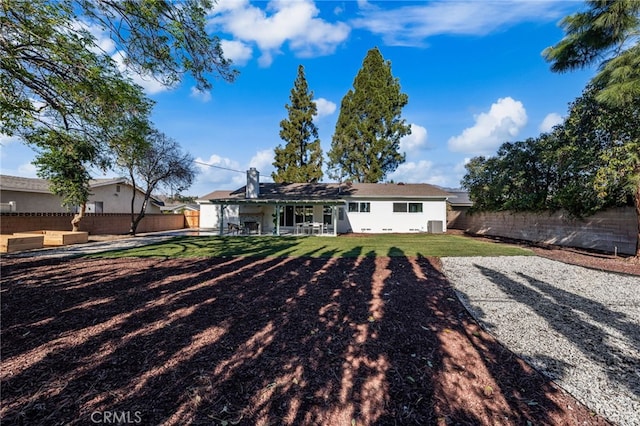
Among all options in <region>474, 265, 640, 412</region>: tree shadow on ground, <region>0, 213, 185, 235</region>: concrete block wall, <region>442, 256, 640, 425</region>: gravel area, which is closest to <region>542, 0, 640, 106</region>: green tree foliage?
<region>442, 256, 640, 425</region>: gravel area

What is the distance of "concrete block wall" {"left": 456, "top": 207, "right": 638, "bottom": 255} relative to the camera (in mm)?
10445

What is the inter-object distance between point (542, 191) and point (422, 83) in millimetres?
9007

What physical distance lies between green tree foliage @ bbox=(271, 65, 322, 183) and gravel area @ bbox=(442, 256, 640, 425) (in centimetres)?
2198

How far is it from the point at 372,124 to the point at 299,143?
7495mm

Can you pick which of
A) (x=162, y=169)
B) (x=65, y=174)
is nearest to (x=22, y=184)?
(x=65, y=174)

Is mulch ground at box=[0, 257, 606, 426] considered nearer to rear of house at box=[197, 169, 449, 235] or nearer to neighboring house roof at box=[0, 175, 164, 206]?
neighboring house roof at box=[0, 175, 164, 206]

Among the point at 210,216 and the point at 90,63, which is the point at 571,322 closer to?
the point at 90,63

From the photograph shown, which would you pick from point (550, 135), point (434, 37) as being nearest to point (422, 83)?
point (434, 37)

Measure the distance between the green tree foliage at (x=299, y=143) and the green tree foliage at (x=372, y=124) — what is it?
2.37 m

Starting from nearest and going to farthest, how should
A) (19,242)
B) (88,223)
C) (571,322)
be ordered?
(571,322), (19,242), (88,223)

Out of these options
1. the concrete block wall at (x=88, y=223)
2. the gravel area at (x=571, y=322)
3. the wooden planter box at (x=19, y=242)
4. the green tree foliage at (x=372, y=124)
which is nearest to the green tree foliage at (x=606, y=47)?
the gravel area at (x=571, y=322)

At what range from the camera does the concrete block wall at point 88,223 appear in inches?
550

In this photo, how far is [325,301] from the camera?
5141 millimetres

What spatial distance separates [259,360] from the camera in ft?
10.3
